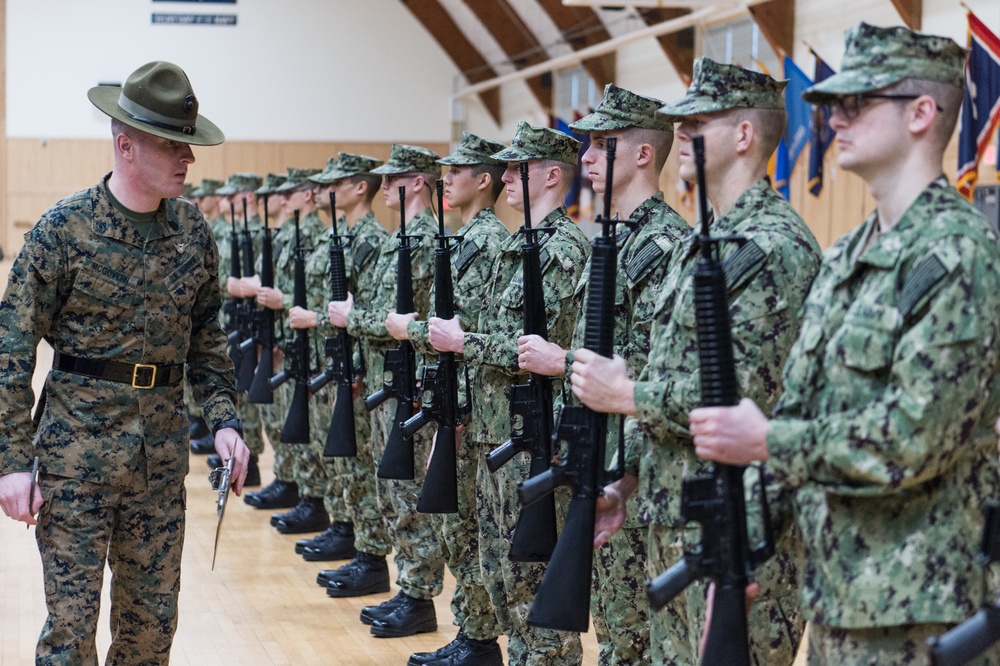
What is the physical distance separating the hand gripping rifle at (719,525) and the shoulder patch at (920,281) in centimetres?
32

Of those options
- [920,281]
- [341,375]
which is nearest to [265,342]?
[341,375]

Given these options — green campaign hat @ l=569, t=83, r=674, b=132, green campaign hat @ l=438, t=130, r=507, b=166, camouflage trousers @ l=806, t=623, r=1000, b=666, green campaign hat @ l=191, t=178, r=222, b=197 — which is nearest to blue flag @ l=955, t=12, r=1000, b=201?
green campaign hat @ l=438, t=130, r=507, b=166

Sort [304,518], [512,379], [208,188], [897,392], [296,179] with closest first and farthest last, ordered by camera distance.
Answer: [897,392]
[512,379]
[304,518]
[296,179]
[208,188]

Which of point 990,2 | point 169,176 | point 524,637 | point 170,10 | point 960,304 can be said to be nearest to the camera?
point 960,304

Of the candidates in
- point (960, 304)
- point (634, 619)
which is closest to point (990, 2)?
point (634, 619)

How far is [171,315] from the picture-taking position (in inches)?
121

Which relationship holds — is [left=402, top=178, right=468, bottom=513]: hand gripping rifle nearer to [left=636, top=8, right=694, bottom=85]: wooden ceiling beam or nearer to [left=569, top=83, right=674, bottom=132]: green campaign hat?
[left=569, top=83, right=674, bottom=132]: green campaign hat

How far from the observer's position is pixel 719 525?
2113 mm

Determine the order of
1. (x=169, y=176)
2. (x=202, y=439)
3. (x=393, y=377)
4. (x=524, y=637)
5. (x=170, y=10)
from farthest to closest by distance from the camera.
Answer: (x=170, y=10) < (x=202, y=439) < (x=393, y=377) < (x=524, y=637) < (x=169, y=176)

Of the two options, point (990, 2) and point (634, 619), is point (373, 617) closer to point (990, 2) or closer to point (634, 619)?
point (634, 619)

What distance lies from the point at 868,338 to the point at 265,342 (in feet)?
17.1

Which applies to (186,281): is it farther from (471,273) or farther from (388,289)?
(388,289)

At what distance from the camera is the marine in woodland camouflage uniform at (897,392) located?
6.02 ft

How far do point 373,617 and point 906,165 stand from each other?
10.9 feet
